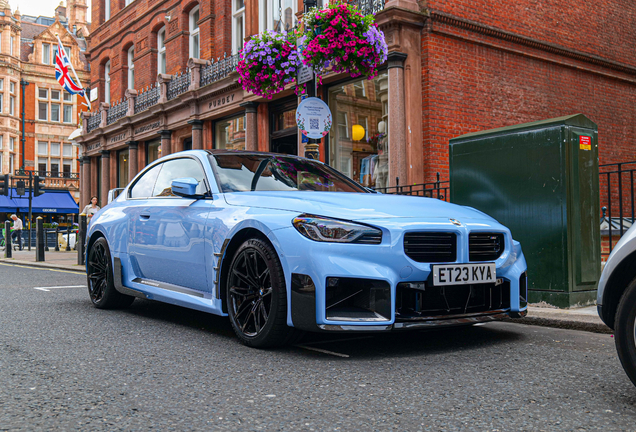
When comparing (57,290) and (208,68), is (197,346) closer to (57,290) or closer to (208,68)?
(57,290)

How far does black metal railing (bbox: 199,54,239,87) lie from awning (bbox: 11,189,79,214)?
96.3 feet

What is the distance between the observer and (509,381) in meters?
3.55

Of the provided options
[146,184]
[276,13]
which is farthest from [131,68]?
[146,184]

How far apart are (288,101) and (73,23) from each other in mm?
51100

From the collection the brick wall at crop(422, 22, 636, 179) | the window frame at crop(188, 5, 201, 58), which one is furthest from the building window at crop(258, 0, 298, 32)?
the brick wall at crop(422, 22, 636, 179)

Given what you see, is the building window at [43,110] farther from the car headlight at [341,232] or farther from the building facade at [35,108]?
the car headlight at [341,232]

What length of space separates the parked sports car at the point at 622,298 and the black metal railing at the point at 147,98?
65.3ft

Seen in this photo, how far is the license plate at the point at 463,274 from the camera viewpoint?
407 centimetres

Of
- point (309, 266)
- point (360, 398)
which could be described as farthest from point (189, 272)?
point (360, 398)

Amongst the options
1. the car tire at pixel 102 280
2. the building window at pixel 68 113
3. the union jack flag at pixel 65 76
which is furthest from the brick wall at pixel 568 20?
the building window at pixel 68 113

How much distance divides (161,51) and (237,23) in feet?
17.4

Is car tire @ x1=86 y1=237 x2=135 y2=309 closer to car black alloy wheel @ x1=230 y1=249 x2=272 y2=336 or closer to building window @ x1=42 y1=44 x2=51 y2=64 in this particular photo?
car black alloy wheel @ x1=230 y1=249 x2=272 y2=336

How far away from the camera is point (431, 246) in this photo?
13.7 ft

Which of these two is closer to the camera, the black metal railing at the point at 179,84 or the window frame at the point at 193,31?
the black metal railing at the point at 179,84
